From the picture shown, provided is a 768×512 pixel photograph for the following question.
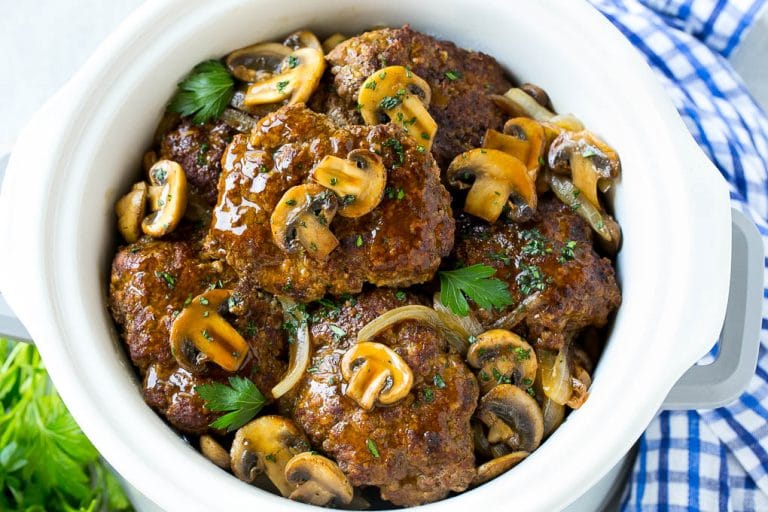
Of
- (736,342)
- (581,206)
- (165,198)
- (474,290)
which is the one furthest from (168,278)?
(736,342)

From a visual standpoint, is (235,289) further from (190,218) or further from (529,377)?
(529,377)

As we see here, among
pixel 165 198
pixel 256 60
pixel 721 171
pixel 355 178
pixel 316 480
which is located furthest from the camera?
pixel 721 171

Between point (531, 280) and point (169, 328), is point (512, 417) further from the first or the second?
point (169, 328)

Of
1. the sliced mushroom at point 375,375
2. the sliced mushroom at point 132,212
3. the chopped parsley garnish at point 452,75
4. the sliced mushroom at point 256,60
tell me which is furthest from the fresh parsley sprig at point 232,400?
the chopped parsley garnish at point 452,75

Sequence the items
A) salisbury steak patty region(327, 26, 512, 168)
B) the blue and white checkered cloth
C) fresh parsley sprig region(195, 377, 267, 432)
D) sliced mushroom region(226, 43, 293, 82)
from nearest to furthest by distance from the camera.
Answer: fresh parsley sprig region(195, 377, 267, 432)
salisbury steak patty region(327, 26, 512, 168)
sliced mushroom region(226, 43, 293, 82)
the blue and white checkered cloth

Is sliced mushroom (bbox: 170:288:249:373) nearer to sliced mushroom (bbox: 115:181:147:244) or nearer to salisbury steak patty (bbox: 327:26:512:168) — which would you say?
sliced mushroom (bbox: 115:181:147:244)

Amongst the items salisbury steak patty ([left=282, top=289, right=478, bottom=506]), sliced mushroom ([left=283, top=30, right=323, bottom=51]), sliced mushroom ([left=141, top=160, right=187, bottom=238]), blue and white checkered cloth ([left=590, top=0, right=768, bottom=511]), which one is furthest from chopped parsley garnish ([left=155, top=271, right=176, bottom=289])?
blue and white checkered cloth ([left=590, top=0, right=768, bottom=511])
